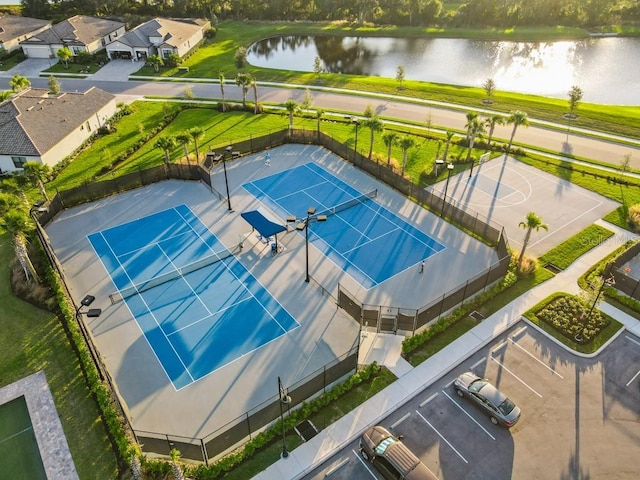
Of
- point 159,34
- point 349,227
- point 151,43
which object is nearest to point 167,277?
point 349,227

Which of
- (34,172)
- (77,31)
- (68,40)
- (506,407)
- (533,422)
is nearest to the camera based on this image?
(506,407)

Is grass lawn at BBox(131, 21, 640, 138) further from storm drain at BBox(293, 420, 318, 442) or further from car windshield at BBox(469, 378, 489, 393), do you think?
storm drain at BBox(293, 420, 318, 442)

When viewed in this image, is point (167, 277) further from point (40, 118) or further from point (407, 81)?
point (407, 81)

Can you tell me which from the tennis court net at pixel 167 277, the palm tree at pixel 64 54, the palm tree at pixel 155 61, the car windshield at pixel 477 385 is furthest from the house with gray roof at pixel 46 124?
the car windshield at pixel 477 385

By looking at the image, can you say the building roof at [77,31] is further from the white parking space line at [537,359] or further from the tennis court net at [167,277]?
A: the white parking space line at [537,359]

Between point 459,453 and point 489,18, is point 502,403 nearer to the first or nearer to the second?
point 459,453
